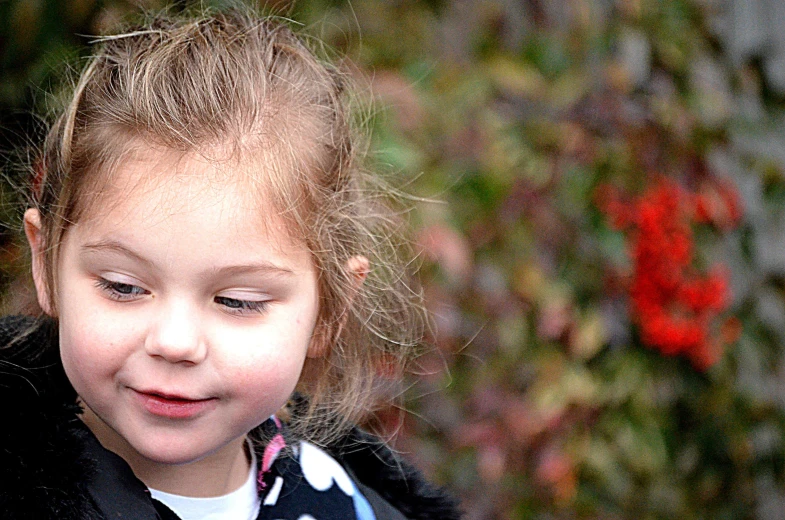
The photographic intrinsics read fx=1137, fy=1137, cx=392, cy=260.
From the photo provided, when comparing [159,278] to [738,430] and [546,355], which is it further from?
[738,430]

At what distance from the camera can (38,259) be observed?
1.15m

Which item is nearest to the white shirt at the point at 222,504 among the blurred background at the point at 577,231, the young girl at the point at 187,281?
the young girl at the point at 187,281

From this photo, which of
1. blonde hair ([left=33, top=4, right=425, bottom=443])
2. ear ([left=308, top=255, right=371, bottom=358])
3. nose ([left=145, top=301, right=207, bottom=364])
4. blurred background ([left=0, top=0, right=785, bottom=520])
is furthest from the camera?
blurred background ([left=0, top=0, right=785, bottom=520])

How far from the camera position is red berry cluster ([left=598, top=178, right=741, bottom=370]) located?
7.01ft

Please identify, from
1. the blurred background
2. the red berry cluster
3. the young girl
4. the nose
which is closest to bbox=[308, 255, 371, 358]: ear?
the young girl

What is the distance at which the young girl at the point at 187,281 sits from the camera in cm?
101

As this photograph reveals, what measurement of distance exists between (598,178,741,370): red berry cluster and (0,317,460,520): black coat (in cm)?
127

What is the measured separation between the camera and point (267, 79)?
3.87 feet

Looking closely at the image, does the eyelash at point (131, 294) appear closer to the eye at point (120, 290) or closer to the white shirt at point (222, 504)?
the eye at point (120, 290)

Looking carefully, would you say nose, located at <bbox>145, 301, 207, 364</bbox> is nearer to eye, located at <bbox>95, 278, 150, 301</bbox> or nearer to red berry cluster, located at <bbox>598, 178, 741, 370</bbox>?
eye, located at <bbox>95, 278, 150, 301</bbox>

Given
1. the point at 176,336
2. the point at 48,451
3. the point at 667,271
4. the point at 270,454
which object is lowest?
the point at 667,271

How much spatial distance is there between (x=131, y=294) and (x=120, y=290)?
0.01m

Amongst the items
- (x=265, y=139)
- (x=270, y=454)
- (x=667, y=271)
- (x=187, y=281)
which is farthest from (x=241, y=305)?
(x=667, y=271)

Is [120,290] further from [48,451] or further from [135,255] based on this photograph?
[48,451]
